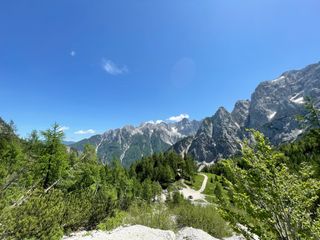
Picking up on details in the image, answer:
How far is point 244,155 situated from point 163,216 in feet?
46.2

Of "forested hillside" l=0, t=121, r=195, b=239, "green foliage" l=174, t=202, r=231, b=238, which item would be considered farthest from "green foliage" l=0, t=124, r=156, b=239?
"green foliage" l=174, t=202, r=231, b=238

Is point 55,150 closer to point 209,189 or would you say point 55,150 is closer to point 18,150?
point 18,150

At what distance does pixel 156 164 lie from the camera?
335 ft

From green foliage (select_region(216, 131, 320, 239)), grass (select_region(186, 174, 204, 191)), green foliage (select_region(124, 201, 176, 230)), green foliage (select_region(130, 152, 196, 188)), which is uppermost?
green foliage (select_region(130, 152, 196, 188))

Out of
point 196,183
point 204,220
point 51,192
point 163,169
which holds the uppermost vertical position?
point 163,169

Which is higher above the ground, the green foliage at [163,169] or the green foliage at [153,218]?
the green foliage at [163,169]

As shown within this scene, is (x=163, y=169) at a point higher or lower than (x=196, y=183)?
higher

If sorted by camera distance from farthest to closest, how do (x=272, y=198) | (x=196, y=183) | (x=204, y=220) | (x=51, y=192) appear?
1. (x=196, y=183)
2. (x=204, y=220)
3. (x=51, y=192)
4. (x=272, y=198)

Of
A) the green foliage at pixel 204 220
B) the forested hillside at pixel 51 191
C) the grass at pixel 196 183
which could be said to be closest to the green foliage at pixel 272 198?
the forested hillside at pixel 51 191

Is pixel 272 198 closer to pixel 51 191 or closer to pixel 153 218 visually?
pixel 51 191

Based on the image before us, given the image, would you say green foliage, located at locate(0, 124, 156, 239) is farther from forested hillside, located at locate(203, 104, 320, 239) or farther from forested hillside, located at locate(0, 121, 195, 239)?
forested hillside, located at locate(203, 104, 320, 239)

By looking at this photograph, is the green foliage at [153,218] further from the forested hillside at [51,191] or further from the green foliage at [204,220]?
the forested hillside at [51,191]

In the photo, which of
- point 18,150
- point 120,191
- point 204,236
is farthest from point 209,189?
point 204,236

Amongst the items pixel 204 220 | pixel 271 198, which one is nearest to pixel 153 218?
pixel 204 220
